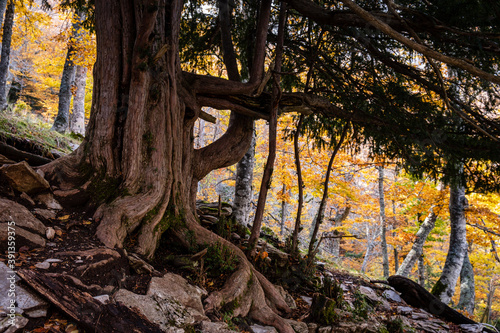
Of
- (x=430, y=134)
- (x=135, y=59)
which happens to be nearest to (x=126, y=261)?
(x=135, y=59)

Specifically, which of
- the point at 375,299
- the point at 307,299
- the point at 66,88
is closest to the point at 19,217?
the point at 307,299

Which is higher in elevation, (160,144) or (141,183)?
(160,144)

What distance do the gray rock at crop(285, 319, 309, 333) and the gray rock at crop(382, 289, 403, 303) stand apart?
435cm

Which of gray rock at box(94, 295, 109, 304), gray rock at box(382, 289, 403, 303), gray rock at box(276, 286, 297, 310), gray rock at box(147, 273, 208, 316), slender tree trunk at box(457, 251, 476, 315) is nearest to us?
gray rock at box(94, 295, 109, 304)

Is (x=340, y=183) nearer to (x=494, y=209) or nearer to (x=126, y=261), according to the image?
(x=494, y=209)

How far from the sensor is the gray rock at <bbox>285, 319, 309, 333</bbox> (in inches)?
146

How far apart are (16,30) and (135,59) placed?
457 inches

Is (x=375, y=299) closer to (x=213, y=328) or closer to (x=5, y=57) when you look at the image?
(x=213, y=328)

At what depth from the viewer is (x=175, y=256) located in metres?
3.82

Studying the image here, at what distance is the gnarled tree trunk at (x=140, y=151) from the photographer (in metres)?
3.64

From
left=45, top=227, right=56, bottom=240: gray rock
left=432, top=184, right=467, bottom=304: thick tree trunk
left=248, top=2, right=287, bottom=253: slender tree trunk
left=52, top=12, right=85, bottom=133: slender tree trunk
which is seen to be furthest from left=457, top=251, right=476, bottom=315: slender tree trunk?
left=52, top=12, right=85, bottom=133: slender tree trunk

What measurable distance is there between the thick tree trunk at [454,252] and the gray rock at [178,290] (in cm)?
860

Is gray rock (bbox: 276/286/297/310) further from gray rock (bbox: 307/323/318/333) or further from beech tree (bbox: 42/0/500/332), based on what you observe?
gray rock (bbox: 307/323/318/333)

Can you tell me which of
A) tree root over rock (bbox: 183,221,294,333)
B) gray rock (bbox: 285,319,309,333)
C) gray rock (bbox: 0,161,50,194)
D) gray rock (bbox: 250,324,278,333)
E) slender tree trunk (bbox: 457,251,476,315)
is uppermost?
gray rock (bbox: 0,161,50,194)
